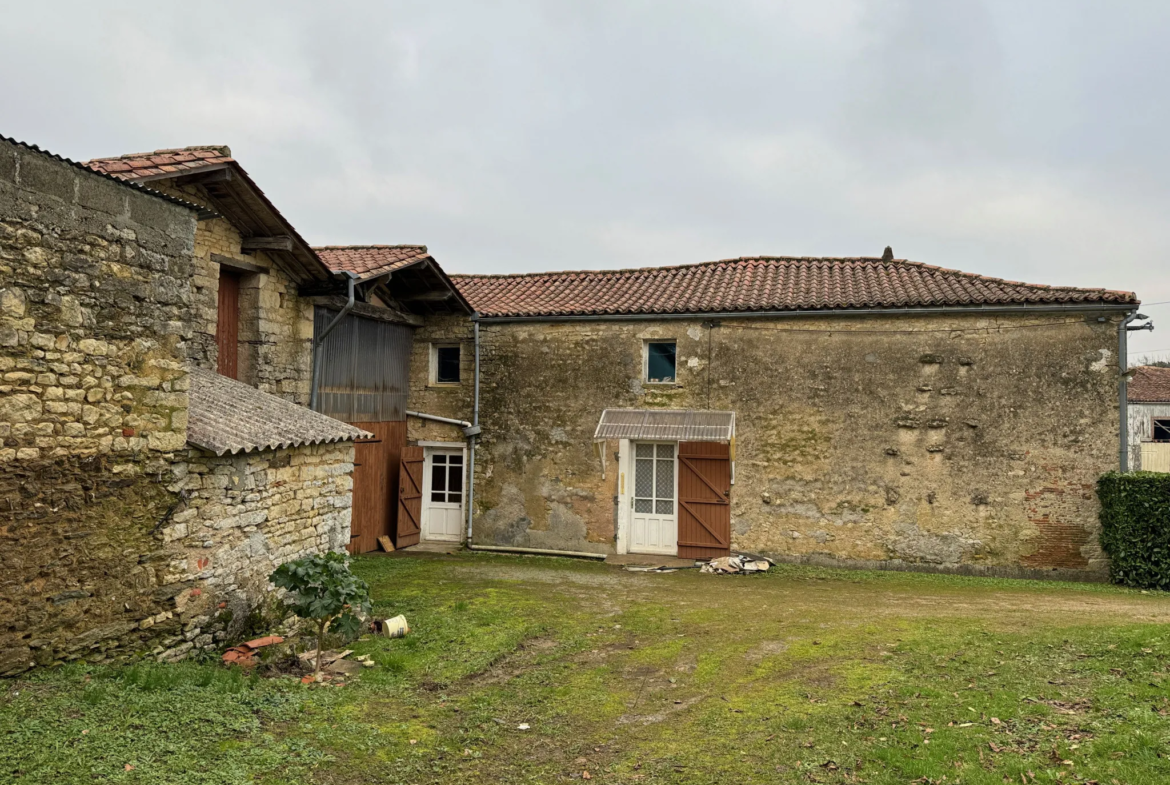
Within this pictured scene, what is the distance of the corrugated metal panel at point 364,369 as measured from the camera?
11.8 m

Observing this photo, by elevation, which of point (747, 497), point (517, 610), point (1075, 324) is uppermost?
point (1075, 324)

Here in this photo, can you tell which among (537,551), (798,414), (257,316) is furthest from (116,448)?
(798,414)

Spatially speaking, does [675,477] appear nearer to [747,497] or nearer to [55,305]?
[747,497]

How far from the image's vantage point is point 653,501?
13.5 metres

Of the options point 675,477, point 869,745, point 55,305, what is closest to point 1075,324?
point 675,477

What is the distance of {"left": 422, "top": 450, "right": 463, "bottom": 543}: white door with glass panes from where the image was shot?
573 inches

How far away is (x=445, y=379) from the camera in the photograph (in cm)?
1468

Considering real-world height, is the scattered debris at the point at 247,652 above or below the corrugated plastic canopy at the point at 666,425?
below

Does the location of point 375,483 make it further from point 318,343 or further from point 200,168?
point 200,168

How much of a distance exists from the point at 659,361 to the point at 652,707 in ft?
27.3

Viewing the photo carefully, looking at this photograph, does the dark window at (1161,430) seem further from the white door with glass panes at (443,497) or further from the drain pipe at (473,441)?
the white door with glass panes at (443,497)

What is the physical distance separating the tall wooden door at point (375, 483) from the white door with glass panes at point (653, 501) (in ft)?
14.7

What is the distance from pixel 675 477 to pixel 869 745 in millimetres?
8638

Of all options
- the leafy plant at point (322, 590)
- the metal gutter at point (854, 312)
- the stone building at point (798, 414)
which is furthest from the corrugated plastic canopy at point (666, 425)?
the leafy plant at point (322, 590)
